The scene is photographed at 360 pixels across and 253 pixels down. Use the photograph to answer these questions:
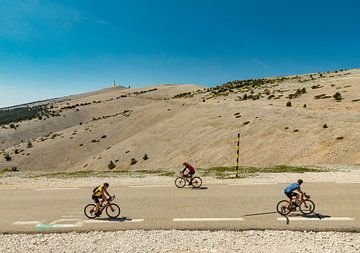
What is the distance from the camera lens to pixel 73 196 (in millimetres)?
14867

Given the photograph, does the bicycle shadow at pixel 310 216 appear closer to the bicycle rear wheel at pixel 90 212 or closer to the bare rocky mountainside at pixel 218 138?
the bicycle rear wheel at pixel 90 212

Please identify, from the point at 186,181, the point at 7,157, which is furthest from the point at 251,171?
the point at 7,157

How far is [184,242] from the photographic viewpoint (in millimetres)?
9305

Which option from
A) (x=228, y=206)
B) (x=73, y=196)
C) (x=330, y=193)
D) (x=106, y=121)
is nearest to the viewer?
(x=228, y=206)

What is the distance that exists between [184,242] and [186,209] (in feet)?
9.64

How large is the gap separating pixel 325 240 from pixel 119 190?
9894mm

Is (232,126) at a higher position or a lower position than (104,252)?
higher

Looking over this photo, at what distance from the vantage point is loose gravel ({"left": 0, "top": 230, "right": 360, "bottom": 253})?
29.0ft

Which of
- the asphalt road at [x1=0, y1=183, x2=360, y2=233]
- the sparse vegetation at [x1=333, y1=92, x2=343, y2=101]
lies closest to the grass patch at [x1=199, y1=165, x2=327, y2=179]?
the asphalt road at [x1=0, y1=183, x2=360, y2=233]

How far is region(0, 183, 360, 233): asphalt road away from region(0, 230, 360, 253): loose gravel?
0.43 m

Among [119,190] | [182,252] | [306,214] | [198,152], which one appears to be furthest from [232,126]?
[182,252]

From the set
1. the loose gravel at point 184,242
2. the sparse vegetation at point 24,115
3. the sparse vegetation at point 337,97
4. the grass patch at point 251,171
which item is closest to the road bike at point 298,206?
the loose gravel at point 184,242

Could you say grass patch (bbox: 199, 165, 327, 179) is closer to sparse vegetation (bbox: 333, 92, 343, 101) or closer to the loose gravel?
the loose gravel

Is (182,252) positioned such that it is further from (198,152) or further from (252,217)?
(198,152)
